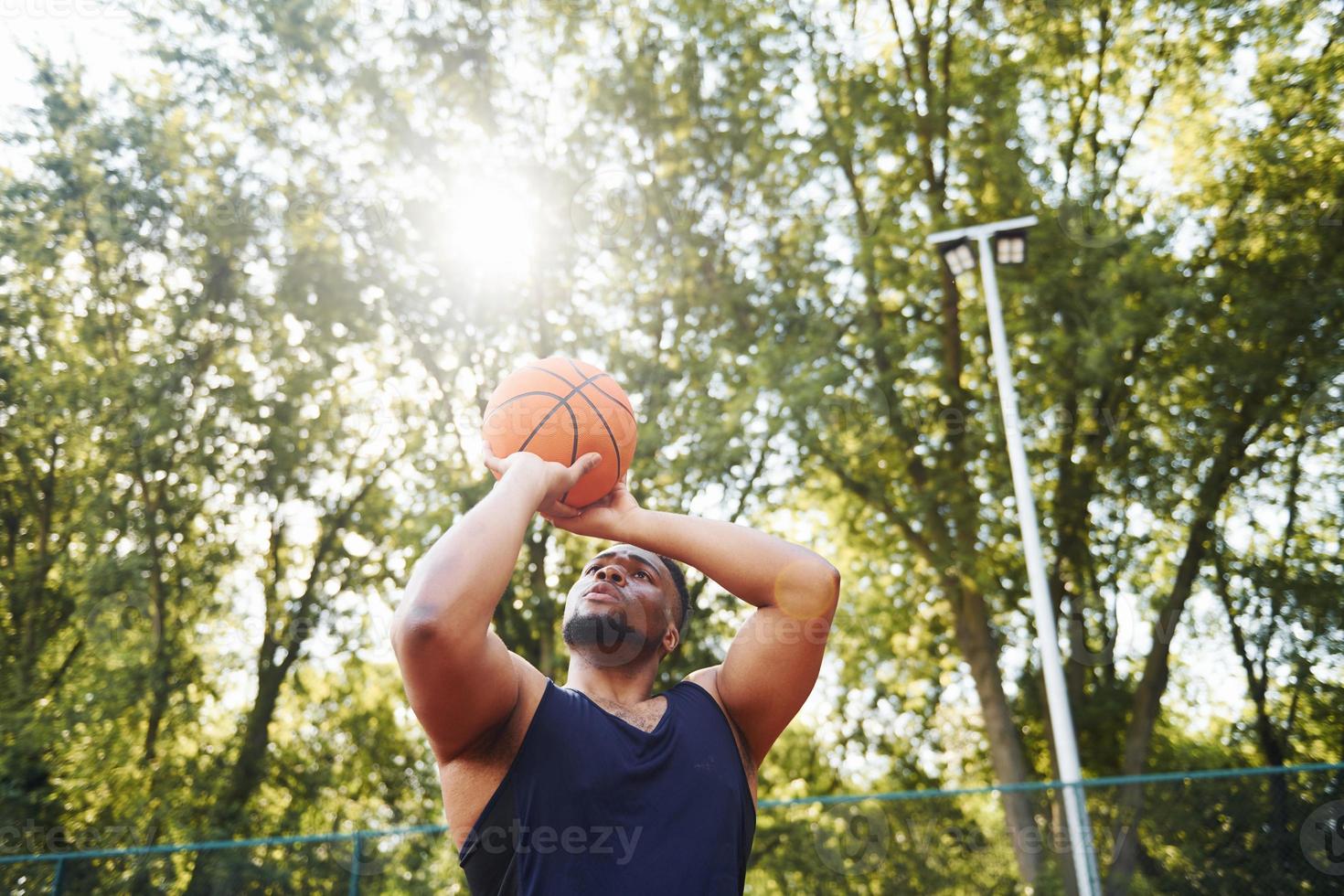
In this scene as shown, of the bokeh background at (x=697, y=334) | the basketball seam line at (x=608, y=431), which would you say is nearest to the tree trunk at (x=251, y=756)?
the bokeh background at (x=697, y=334)

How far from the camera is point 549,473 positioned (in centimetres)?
226

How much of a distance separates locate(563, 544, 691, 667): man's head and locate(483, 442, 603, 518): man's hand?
0.62 ft

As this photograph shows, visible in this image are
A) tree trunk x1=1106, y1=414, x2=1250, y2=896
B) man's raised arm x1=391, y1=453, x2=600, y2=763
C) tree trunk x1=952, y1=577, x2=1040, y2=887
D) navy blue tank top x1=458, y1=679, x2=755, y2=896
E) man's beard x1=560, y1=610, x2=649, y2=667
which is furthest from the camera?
tree trunk x1=1106, y1=414, x2=1250, y2=896

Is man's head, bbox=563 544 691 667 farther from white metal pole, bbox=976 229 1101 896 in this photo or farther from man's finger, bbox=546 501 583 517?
white metal pole, bbox=976 229 1101 896

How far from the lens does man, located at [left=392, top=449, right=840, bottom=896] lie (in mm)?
1876

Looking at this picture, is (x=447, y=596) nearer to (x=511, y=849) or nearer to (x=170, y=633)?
(x=511, y=849)

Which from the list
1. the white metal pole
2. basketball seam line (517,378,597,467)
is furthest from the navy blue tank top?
the white metal pole

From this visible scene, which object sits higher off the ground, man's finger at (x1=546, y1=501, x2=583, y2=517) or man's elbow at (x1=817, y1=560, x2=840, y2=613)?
man's finger at (x1=546, y1=501, x2=583, y2=517)

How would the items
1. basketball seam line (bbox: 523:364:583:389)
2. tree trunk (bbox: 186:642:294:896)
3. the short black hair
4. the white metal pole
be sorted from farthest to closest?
tree trunk (bbox: 186:642:294:896) → the white metal pole → basketball seam line (bbox: 523:364:583:389) → the short black hair

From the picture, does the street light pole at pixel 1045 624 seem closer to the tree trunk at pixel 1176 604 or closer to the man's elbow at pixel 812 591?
the tree trunk at pixel 1176 604

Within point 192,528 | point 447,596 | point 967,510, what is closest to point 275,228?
point 192,528

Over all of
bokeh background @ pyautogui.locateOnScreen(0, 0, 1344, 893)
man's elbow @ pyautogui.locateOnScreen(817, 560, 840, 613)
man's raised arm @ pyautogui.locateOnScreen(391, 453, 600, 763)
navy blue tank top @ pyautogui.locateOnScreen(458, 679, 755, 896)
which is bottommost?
navy blue tank top @ pyautogui.locateOnScreen(458, 679, 755, 896)

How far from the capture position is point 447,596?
1803mm

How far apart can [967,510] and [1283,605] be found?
5.15 metres
